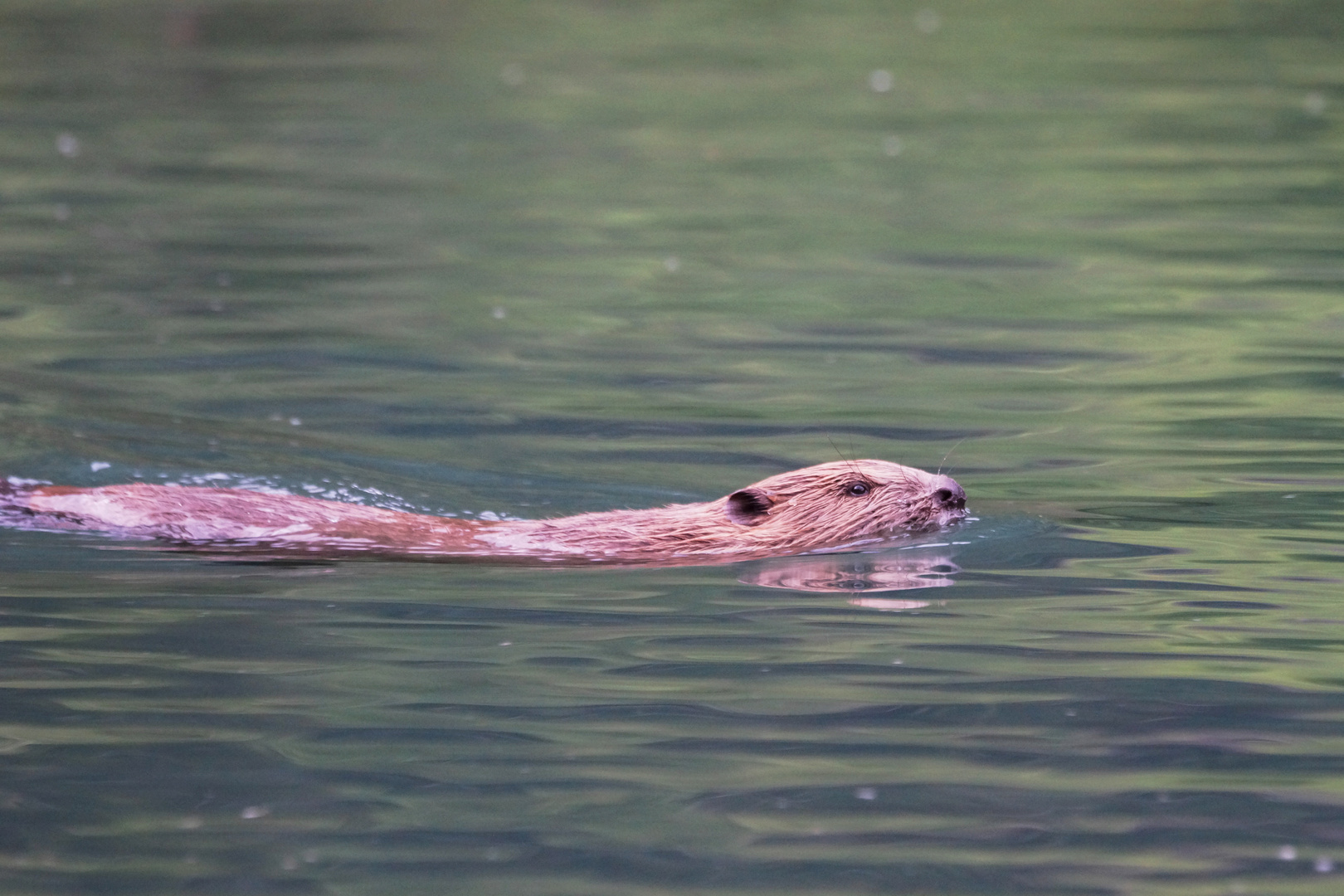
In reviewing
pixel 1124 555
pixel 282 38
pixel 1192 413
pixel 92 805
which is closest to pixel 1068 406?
pixel 1192 413

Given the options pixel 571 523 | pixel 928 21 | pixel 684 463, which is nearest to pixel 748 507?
pixel 571 523

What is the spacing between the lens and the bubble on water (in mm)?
23406

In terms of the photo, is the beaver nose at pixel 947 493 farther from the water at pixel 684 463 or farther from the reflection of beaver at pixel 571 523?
the water at pixel 684 463

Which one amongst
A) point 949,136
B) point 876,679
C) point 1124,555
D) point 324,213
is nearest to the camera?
point 876,679

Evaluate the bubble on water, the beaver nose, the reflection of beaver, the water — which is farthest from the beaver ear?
the bubble on water

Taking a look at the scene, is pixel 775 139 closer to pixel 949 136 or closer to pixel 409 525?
pixel 949 136

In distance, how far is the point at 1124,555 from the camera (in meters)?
6.84

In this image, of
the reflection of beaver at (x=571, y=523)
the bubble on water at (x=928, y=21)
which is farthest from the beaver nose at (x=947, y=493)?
the bubble on water at (x=928, y=21)

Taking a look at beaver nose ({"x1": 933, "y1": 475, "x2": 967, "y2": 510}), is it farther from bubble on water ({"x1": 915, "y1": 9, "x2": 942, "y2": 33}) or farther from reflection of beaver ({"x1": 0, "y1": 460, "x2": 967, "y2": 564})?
bubble on water ({"x1": 915, "y1": 9, "x2": 942, "y2": 33})

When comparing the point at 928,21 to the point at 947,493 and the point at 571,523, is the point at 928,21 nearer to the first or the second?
the point at 947,493

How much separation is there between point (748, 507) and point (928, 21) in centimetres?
1803

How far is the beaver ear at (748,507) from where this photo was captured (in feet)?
22.8

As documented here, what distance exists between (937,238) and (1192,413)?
440 cm

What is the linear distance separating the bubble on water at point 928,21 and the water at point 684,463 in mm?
4226
